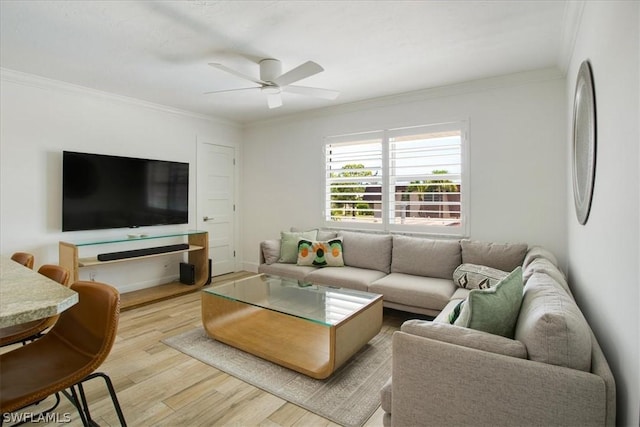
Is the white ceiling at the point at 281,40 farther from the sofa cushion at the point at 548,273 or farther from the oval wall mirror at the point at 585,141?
the sofa cushion at the point at 548,273

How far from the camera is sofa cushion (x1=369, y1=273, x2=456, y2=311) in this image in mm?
2992

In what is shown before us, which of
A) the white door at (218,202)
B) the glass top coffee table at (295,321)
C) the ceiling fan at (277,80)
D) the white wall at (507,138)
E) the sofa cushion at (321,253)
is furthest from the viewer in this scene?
the white door at (218,202)

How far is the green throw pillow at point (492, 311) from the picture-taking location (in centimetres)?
152

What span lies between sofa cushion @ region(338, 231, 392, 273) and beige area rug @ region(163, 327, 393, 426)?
1047 millimetres

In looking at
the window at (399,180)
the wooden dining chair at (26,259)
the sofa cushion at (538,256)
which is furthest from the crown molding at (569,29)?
the wooden dining chair at (26,259)

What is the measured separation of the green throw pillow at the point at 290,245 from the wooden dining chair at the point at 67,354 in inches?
109

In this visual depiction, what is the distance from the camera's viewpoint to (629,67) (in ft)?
3.73

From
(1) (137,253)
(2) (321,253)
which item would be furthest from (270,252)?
(1) (137,253)

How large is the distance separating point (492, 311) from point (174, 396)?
198 cm

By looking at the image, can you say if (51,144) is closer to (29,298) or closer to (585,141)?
(29,298)

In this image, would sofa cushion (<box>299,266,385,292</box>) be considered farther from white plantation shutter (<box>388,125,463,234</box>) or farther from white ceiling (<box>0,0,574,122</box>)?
white ceiling (<box>0,0,574,122</box>)

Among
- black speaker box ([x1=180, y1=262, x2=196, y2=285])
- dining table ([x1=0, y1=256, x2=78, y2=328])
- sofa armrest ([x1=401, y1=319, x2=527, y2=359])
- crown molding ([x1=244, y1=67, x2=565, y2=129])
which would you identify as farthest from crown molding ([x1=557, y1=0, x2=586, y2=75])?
black speaker box ([x1=180, y1=262, x2=196, y2=285])

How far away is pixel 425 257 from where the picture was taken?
358 cm

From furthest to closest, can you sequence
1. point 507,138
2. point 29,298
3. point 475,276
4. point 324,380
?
point 507,138 → point 475,276 → point 324,380 → point 29,298
